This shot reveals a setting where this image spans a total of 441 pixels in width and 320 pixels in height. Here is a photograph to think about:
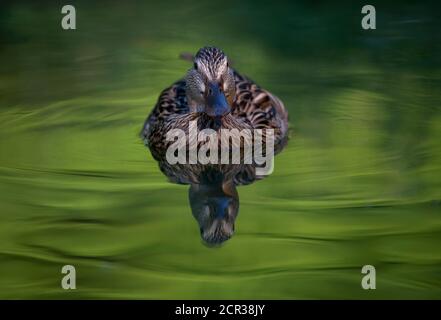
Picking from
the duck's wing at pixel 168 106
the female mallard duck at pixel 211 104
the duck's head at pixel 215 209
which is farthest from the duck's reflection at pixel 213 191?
the duck's wing at pixel 168 106

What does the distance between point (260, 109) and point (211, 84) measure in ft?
2.12

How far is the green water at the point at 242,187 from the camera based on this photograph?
19.1ft

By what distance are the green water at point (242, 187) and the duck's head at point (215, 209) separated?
0.22 feet

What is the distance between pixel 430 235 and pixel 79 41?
4360 millimetres

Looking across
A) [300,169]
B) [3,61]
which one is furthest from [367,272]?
[3,61]

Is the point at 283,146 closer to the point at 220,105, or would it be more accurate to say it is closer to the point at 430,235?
the point at 220,105

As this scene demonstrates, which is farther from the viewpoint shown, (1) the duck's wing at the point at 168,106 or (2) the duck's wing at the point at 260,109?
(1) the duck's wing at the point at 168,106

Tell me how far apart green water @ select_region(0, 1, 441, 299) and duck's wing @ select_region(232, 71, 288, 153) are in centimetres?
11

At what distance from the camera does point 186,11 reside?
389 inches

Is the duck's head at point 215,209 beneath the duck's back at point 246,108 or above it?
beneath

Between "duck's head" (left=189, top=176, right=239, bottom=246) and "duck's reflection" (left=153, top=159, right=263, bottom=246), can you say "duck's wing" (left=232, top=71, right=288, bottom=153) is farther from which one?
"duck's head" (left=189, top=176, right=239, bottom=246)

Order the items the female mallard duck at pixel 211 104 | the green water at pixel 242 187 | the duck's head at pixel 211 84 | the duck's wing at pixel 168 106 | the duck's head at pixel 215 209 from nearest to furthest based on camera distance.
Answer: the green water at pixel 242 187 → the duck's head at pixel 215 209 → the duck's head at pixel 211 84 → the female mallard duck at pixel 211 104 → the duck's wing at pixel 168 106

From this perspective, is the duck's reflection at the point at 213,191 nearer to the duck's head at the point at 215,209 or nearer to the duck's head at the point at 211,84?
the duck's head at the point at 215,209

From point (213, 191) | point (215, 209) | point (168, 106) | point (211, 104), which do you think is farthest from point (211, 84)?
point (215, 209)
